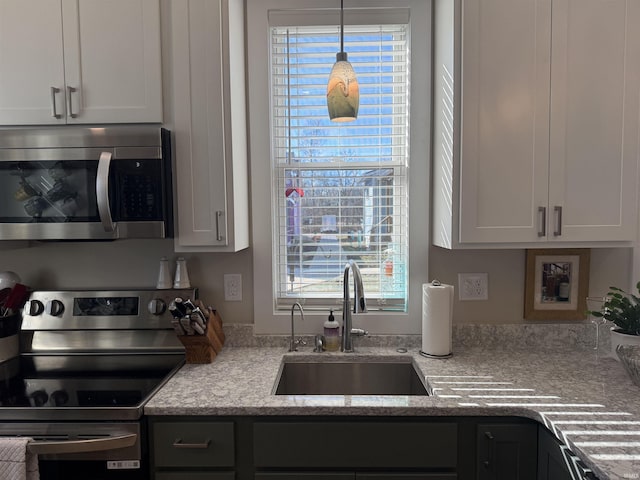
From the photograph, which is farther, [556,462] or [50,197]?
[50,197]

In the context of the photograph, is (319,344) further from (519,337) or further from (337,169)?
(519,337)

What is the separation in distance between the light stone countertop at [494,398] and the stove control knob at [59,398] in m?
0.30

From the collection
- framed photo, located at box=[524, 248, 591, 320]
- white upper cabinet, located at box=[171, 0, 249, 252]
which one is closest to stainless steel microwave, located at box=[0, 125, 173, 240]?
white upper cabinet, located at box=[171, 0, 249, 252]

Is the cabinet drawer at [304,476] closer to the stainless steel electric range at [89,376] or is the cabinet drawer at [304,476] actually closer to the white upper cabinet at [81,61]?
the stainless steel electric range at [89,376]

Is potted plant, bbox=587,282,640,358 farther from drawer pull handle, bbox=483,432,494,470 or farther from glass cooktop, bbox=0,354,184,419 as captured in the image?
glass cooktop, bbox=0,354,184,419

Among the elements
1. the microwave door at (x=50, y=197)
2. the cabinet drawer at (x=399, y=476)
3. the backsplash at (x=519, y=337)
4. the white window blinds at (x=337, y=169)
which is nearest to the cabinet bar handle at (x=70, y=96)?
the microwave door at (x=50, y=197)

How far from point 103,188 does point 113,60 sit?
528 mm

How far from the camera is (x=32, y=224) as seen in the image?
1.58 metres

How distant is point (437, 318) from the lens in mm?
1738

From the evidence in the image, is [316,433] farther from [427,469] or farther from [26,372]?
[26,372]

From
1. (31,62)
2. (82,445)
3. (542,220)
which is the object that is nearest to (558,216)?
(542,220)

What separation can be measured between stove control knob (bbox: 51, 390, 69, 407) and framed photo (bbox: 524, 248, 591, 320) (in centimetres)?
190

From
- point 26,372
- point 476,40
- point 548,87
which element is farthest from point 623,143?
point 26,372

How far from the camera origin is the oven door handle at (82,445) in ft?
4.09
